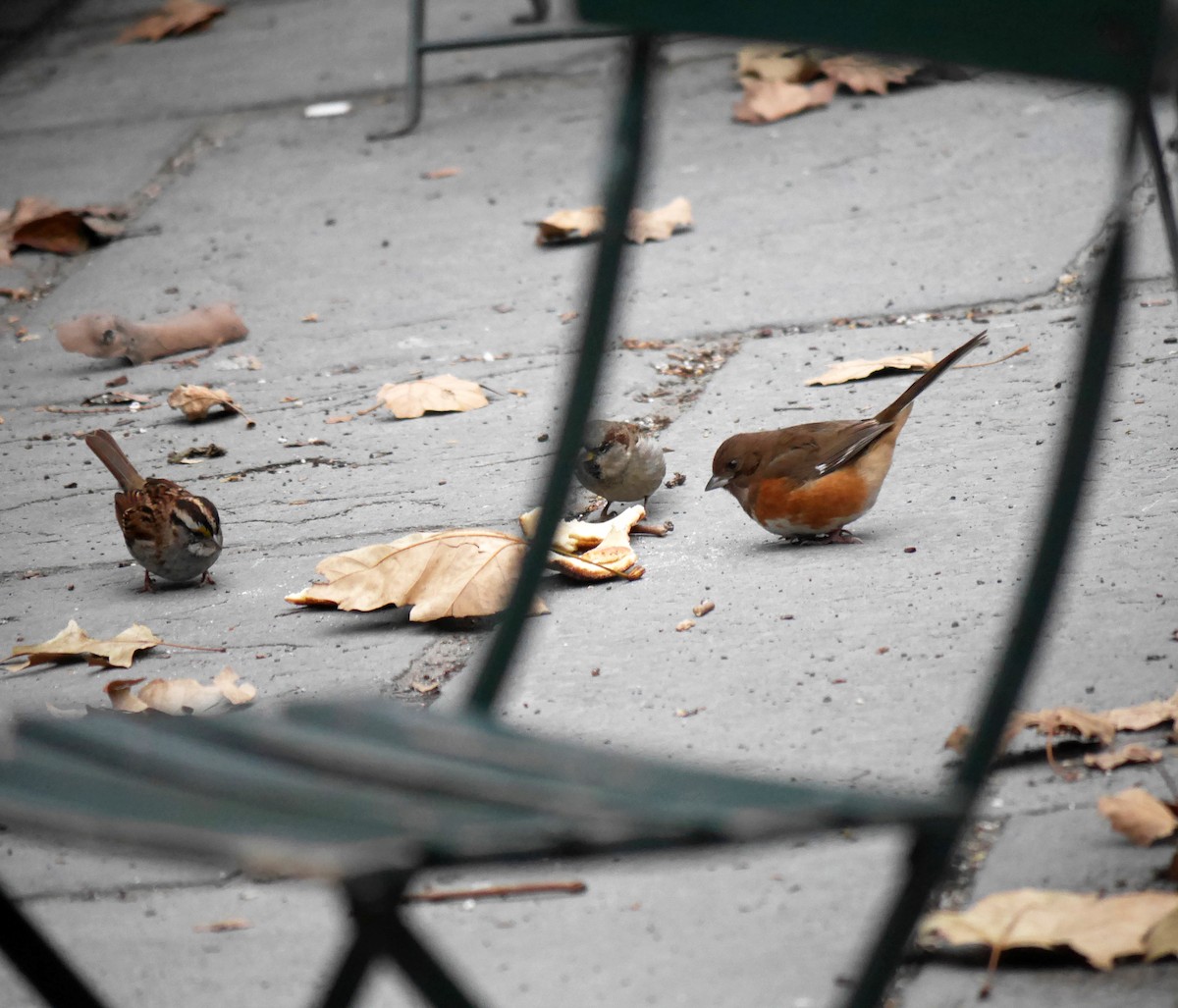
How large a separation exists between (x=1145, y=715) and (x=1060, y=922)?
58cm

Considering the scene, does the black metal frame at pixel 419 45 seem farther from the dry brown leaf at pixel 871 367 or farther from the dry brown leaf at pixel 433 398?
the dry brown leaf at pixel 871 367

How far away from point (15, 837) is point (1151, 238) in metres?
3.59

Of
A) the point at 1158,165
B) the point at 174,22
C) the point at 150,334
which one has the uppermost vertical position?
the point at 1158,165

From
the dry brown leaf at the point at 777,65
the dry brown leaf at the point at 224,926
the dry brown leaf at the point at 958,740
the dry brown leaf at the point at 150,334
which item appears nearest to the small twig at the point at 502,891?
the dry brown leaf at the point at 224,926

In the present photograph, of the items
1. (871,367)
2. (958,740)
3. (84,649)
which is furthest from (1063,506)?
(871,367)

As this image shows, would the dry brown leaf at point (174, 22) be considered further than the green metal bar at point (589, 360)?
Yes

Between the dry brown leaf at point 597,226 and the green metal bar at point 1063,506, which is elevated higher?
the green metal bar at point 1063,506

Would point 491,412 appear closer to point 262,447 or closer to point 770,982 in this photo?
point 262,447

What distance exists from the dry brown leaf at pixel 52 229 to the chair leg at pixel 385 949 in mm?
5139

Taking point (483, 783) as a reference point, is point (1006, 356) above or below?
below

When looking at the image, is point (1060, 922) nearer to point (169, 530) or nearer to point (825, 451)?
point (825, 451)

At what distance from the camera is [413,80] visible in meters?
6.54

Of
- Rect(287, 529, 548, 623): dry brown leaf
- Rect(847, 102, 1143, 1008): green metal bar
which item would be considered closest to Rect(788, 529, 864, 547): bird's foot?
Rect(287, 529, 548, 623): dry brown leaf

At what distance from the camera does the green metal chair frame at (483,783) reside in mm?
1268
